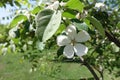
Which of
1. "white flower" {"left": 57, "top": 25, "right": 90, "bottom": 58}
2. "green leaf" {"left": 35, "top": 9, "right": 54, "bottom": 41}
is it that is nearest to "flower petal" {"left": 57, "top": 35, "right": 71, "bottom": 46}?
"white flower" {"left": 57, "top": 25, "right": 90, "bottom": 58}

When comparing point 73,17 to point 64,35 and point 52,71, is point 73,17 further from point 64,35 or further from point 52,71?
point 52,71

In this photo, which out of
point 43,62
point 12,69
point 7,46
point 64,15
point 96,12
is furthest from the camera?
point 12,69

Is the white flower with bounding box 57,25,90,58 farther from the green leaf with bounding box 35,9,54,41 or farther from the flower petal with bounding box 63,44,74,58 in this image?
the green leaf with bounding box 35,9,54,41

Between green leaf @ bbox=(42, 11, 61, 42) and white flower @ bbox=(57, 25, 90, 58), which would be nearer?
green leaf @ bbox=(42, 11, 61, 42)

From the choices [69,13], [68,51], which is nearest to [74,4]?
[69,13]

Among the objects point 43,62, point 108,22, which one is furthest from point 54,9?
point 43,62
